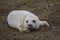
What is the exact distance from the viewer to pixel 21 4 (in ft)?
32.9

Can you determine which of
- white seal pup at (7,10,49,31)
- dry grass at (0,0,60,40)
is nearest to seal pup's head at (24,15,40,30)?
white seal pup at (7,10,49,31)

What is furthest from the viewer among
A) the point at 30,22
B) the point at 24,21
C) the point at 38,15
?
the point at 38,15

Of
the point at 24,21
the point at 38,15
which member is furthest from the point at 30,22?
the point at 38,15

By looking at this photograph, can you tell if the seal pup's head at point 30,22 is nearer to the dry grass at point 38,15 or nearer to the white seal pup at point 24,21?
the white seal pup at point 24,21

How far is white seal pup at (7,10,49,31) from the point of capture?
21.9 feet

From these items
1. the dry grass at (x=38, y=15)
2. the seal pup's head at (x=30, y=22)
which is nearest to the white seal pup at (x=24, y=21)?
the seal pup's head at (x=30, y=22)

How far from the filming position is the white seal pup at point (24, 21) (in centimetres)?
668

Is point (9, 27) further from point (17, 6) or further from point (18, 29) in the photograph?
point (17, 6)

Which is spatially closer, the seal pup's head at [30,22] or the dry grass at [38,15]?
the dry grass at [38,15]

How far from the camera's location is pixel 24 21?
6879 mm

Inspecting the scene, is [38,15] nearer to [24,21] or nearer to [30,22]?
[24,21]

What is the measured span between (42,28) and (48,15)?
4.48ft

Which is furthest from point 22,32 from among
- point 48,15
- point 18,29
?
point 48,15

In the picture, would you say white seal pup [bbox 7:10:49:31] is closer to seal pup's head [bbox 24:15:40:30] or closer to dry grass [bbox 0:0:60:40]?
seal pup's head [bbox 24:15:40:30]
